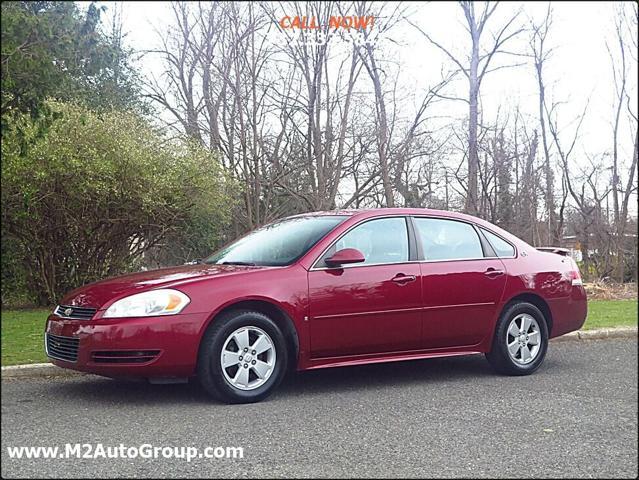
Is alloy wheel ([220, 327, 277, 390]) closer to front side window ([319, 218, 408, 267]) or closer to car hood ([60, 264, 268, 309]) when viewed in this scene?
car hood ([60, 264, 268, 309])

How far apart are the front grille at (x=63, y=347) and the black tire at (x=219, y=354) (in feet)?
3.01

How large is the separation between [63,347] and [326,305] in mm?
2033

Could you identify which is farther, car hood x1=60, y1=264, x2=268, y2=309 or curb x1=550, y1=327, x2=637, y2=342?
curb x1=550, y1=327, x2=637, y2=342

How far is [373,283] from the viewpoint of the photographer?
20.9 feet

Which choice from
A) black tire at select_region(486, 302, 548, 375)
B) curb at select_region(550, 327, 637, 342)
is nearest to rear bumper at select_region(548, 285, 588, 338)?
black tire at select_region(486, 302, 548, 375)

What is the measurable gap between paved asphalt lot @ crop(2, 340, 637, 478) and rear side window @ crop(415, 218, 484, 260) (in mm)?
A: 1131

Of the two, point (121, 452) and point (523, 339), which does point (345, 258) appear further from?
point (121, 452)

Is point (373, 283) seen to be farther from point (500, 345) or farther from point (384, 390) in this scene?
point (500, 345)

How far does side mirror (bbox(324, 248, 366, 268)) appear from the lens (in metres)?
6.14

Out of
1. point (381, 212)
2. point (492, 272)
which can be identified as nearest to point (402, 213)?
point (381, 212)

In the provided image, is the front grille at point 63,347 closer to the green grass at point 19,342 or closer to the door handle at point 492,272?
the green grass at point 19,342

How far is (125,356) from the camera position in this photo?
18.0 ft

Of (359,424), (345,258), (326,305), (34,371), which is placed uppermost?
(345,258)

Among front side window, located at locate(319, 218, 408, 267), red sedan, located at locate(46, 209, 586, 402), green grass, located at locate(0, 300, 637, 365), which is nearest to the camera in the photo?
red sedan, located at locate(46, 209, 586, 402)
